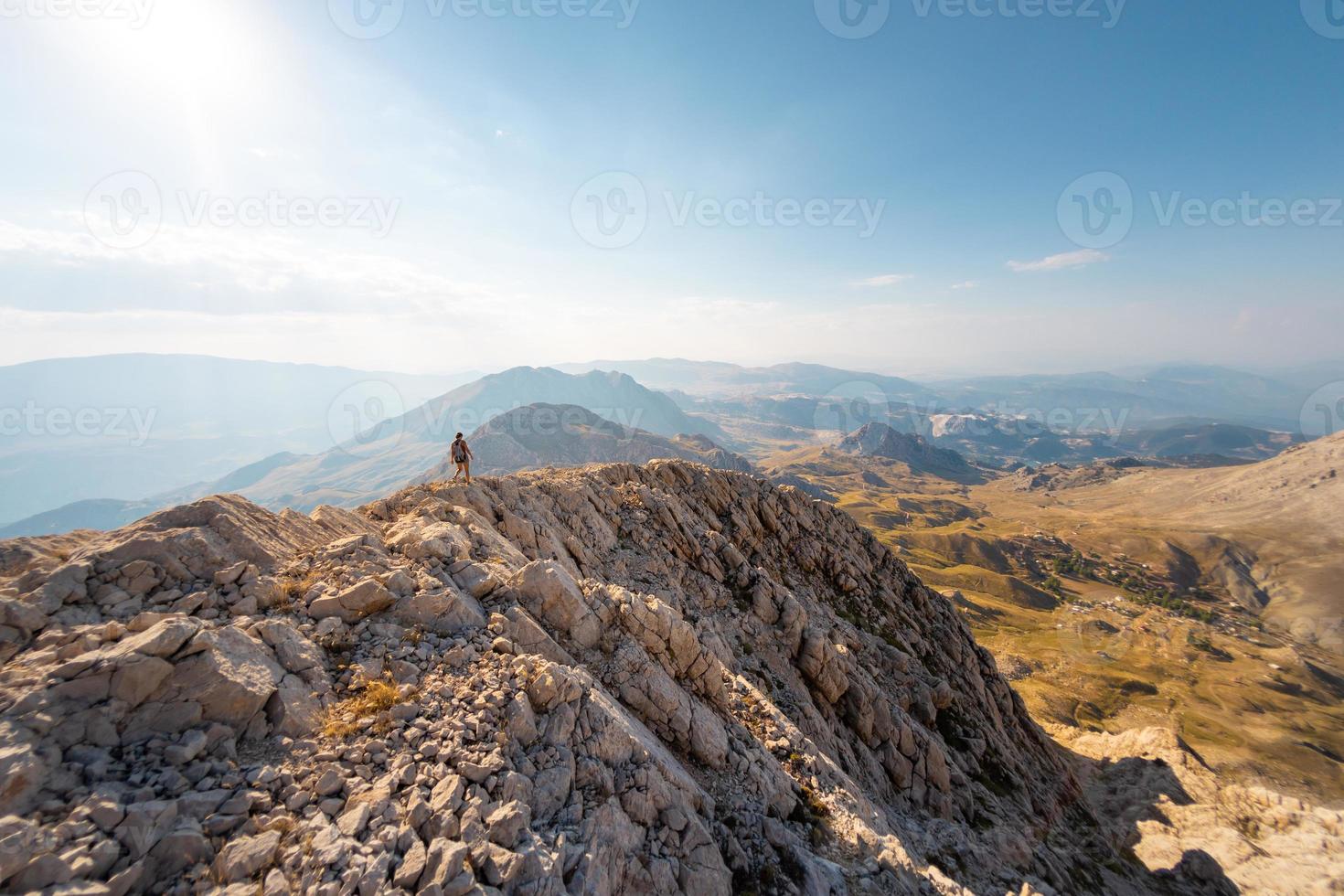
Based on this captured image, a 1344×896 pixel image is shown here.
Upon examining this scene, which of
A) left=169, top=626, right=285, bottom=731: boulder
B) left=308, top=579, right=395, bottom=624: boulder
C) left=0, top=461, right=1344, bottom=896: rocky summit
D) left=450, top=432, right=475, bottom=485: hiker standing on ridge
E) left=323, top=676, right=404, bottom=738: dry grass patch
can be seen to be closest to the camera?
left=0, top=461, right=1344, bottom=896: rocky summit

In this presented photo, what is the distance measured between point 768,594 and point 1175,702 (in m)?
134

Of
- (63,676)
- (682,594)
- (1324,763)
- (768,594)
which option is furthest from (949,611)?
(1324,763)

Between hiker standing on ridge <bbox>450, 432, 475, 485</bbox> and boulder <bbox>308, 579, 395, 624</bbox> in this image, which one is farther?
hiker standing on ridge <bbox>450, 432, 475, 485</bbox>

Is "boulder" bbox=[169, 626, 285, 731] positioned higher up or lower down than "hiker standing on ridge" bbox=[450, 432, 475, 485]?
lower down

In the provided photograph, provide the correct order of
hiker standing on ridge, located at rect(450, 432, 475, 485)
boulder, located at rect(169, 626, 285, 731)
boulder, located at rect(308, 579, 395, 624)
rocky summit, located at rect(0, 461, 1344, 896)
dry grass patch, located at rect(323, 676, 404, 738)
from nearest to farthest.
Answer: rocky summit, located at rect(0, 461, 1344, 896) → boulder, located at rect(169, 626, 285, 731) → dry grass patch, located at rect(323, 676, 404, 738) → boulder, located at rect(308, 579, 395, 624) → hiker standing on ridge, located at rect(450, 432, 475, 485)

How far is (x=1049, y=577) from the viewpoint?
7293 inches

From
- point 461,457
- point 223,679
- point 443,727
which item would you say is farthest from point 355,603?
point 461,457

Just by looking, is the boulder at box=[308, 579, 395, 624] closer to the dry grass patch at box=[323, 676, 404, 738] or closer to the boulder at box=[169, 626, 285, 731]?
the boulder at box=[169, 626, 285, 731]

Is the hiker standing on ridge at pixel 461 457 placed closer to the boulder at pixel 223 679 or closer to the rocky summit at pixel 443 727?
the rocky summit at pixel 443 727

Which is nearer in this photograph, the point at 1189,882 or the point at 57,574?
the point at 57,574

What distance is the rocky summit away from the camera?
8805 millimetres

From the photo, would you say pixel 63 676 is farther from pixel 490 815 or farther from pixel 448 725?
pixel 490 815

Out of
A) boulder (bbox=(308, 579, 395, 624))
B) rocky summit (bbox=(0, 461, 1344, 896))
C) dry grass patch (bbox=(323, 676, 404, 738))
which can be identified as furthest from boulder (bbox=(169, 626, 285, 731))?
boulder (bbox=(308, 579, 395, 624))

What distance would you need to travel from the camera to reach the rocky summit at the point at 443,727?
8805mm
